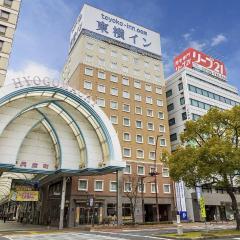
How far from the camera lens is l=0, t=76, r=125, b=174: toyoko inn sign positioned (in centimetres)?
3456

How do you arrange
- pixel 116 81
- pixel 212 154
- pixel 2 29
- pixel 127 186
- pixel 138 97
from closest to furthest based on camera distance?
1. pixel 212 154
2. pixel 2 29
3. pixel 127 186
4. pixel 116 81
5. pixel 138 97

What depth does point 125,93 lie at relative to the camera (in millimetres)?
58469

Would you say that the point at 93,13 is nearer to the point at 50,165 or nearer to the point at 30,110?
the point at 30,110

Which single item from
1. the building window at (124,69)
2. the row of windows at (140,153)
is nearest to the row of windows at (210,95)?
the building window at (124,69)

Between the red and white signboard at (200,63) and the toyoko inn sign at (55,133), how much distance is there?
3981cm

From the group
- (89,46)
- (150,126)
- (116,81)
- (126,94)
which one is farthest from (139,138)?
(89,46)

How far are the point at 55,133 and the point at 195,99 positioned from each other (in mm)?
35860

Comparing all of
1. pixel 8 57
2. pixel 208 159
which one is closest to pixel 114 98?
pixel 8 57

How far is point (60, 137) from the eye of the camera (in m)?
39.2

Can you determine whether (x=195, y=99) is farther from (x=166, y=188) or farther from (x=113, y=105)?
(x=166, y=188)

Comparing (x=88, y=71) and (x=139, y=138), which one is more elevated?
(x=88, y=71)

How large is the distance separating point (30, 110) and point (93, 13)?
35.5 meters

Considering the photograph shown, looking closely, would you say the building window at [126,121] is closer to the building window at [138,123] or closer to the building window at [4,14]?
the building window at [138,123]

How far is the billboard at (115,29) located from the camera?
6294cm
